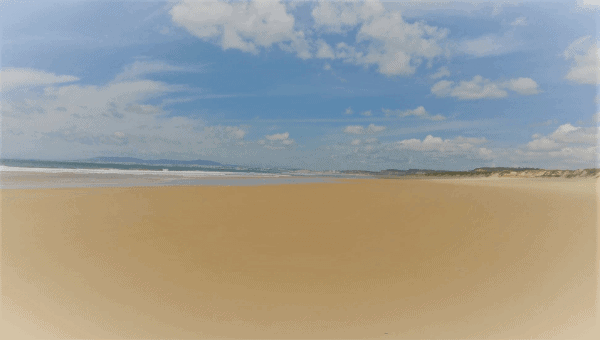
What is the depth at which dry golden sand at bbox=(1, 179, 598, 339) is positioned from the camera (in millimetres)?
3137

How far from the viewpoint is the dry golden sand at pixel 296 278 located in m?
3.14

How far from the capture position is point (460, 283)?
12.8 ft

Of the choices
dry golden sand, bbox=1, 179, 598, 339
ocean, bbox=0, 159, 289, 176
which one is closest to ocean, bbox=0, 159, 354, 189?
ocean, bbox=0, 159, 289, 176

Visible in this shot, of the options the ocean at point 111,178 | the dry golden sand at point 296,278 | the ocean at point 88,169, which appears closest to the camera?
the dry golden sand at point 296,278

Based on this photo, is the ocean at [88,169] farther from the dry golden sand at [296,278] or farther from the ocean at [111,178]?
the dry golden sand at [296,278]

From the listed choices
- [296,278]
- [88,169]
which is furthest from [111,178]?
[296,278]

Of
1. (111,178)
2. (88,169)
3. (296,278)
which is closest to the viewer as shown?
(296,278)

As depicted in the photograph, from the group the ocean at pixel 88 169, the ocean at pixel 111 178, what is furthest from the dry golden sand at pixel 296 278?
the ocean at pixel 88 169

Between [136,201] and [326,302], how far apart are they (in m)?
8.29

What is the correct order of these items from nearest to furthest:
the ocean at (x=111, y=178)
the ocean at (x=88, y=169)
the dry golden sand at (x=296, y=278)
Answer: the dry golden sand at (x=296, y=278), the ocean at (x=111, y=178), the ocean at (x=88, y=169)

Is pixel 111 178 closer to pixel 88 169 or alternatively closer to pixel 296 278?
pixel 88 169

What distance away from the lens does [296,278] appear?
398cm

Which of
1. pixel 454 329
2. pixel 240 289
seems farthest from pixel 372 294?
pixel 240 289

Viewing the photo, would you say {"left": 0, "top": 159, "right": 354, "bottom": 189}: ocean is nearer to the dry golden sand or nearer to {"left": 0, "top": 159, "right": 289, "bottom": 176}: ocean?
{"left": 0, "top": 159, "right": 289, "bottom": 176}: ocean
